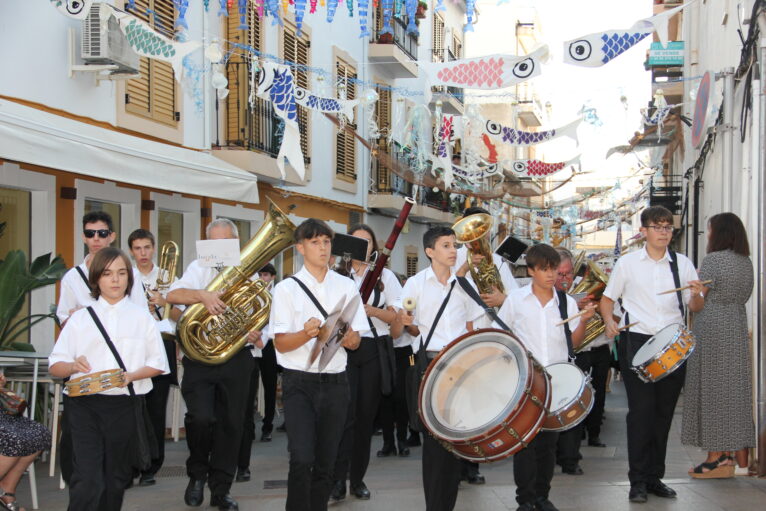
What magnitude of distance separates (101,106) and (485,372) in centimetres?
751

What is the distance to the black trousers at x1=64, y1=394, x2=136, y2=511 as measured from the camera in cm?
491

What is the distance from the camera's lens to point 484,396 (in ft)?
17.4

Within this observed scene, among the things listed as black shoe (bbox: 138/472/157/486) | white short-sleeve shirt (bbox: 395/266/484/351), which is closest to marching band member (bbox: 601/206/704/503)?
white short-sleeve shirt (bbox: 395/266/484/351)

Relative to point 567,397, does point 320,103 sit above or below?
above

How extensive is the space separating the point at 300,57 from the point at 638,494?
13003mm

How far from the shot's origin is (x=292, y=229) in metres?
6.38

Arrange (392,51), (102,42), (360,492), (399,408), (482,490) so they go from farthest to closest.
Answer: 1. (392,51)
2. (102,42)
3. (399,408)
4. (482,490)
5. (360,492)

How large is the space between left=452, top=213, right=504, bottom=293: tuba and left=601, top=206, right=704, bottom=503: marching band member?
3.75ft

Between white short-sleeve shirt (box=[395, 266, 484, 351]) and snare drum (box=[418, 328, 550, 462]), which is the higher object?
white short-sleeve shirt (box=[395, 266, 484, 351])

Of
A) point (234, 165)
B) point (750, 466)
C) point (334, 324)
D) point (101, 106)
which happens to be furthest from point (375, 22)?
point (334, 324)

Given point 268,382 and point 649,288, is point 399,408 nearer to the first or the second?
point 268,382

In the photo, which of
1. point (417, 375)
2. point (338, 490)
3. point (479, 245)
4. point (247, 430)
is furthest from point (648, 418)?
point (247, 430)

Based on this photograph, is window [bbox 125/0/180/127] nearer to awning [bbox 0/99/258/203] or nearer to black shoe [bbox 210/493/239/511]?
awning [bbox 0/99/258/203]

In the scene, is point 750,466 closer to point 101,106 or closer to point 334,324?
point 334,324
